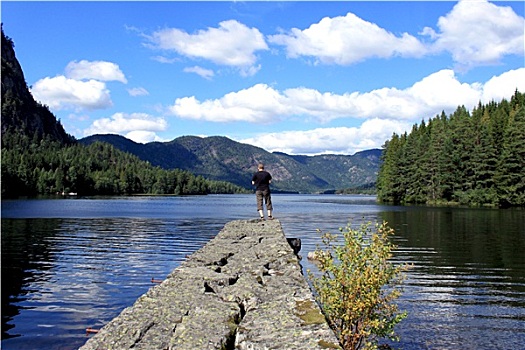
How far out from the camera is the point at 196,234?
127 ft

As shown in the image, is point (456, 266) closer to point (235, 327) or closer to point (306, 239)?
point (306, 239)

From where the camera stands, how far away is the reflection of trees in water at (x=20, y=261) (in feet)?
51.3

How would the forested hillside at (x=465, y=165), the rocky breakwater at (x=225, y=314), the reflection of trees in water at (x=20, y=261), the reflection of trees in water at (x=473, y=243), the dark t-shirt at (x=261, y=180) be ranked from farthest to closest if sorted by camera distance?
the forested hillside at (x=465, y=165), the reflection of trees in water at (x=473, y=243), the dark t-shirt at (x=261, y=180), the reflection of trees in water at (x=20, y=261), the rocky breakwater at (x=225, y=314)

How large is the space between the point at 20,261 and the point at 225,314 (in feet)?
67.5

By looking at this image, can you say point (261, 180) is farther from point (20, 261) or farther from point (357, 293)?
point (357, 293)

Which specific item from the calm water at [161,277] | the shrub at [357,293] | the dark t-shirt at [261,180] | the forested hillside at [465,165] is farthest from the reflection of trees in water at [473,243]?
the forested hillside at [465,165]

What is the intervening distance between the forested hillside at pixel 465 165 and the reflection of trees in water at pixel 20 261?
7389 cm

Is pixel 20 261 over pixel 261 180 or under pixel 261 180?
under

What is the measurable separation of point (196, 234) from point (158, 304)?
31291 mm

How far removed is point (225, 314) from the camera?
288 inches

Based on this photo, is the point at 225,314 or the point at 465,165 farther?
the point at 465,165

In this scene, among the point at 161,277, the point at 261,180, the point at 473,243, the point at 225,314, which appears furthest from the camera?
the point at 473,243

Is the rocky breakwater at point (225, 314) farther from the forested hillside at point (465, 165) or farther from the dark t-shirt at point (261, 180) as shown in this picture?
the forested hillside at point (465, 165)

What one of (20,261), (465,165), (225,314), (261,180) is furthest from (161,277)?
(465,165)
